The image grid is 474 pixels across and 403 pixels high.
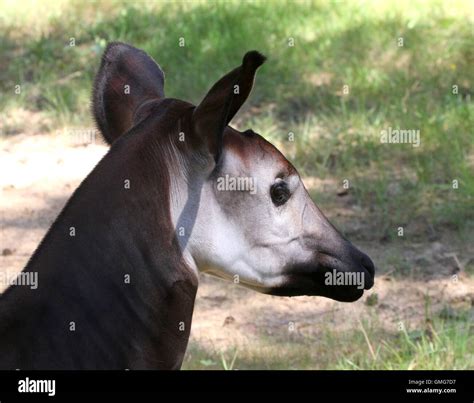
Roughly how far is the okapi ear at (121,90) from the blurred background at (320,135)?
6.07ft

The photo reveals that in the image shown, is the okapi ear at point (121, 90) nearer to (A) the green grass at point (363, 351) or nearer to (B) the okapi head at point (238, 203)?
(B) the okapi head at point (238, 203)

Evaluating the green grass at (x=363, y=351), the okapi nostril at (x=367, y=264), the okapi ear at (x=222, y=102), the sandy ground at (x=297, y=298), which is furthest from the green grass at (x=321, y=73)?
the okapi ear at (x=222, y=102)

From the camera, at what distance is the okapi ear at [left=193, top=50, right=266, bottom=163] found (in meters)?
3.04

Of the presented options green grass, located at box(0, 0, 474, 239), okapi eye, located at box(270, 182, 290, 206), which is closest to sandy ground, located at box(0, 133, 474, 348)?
green grass, located at box(0, 0, 474, 239)

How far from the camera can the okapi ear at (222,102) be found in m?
3.04

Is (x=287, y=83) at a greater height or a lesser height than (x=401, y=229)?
greater

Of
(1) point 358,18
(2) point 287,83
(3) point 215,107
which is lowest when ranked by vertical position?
(3) point 215,107

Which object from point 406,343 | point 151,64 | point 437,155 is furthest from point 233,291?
point 151,64

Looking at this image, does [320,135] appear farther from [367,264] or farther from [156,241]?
[156,241]

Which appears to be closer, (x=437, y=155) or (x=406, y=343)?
(x=406, y=343)

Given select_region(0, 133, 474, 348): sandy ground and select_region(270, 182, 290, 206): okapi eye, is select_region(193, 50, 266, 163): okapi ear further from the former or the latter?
select_region(0, 133, 474, 348): sandy ground

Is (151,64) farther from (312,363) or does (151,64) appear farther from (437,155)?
(437,155)

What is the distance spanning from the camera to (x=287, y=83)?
8.21m

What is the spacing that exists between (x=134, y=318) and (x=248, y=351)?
2298mm
